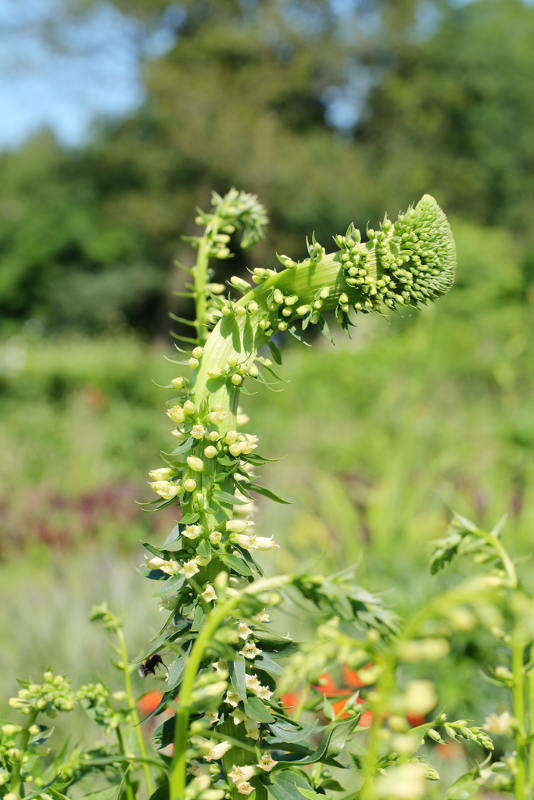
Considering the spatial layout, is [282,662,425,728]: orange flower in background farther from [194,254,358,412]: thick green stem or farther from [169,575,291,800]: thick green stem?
[194,254,358,412]: thick green stem

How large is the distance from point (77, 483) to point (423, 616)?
7.13 meters

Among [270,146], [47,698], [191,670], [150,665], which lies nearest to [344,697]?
[150,665]

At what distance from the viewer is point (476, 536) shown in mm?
662

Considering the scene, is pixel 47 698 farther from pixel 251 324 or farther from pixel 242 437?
pixel 251 324

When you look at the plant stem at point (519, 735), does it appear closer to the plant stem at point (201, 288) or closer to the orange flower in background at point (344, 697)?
the orange flower in background at point (344, 697)

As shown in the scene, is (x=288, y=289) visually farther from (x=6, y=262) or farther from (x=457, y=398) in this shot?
(x=6, y=262)

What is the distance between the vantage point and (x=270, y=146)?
1966 centimetres

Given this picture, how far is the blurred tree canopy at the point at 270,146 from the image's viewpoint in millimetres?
19938

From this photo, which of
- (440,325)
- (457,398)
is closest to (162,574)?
(457,398)

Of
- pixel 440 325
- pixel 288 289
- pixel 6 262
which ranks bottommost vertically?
pixel 288 289

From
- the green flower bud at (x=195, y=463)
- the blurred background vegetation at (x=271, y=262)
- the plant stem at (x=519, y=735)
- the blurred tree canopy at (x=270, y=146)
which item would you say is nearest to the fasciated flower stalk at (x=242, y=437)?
the green flower bud at (x=195, y=463)

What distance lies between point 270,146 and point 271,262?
3717 mm

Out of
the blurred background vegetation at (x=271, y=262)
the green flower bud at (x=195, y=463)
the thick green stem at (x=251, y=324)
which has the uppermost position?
the blurred background vegetation at (x=271, y=262)

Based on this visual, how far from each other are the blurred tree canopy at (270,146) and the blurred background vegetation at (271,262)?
8 centimetres
